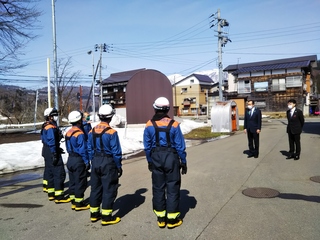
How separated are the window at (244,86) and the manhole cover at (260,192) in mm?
49306

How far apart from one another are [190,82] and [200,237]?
64788mm

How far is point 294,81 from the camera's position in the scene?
4794 cm

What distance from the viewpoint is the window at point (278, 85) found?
49188 millimetres

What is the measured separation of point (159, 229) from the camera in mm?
4098

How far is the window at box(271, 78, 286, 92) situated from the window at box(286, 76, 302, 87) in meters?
0.65

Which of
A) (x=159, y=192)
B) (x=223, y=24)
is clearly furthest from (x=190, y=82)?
(x=159, y=192)

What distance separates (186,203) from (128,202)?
1081 mm

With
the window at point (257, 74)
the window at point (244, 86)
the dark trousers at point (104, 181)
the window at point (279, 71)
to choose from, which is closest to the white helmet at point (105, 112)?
the dark trousers at point (104, 181)

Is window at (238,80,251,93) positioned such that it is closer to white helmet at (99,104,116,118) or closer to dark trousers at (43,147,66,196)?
dark trousers at (43,147,66,196)

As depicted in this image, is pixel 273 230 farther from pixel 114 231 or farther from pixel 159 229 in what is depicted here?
pixel 114 231

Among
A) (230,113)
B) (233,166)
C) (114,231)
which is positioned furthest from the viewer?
(230,113)

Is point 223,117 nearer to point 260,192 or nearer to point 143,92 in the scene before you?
point 143,92

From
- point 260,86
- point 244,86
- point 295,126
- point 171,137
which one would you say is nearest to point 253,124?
point 295,126

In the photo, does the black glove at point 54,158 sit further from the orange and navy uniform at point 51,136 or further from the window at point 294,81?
the window at point 294,81
